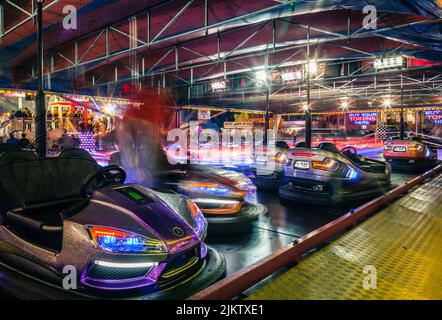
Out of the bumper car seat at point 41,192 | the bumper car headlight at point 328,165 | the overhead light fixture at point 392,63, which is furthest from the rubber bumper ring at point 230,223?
the overhead light fixture at point 392,63

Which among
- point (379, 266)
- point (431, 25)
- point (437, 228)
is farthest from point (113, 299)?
point (431, 25)

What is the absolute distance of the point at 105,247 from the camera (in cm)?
185

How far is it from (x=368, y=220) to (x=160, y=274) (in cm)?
281

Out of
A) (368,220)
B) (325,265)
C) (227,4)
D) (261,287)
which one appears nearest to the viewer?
(261,287)

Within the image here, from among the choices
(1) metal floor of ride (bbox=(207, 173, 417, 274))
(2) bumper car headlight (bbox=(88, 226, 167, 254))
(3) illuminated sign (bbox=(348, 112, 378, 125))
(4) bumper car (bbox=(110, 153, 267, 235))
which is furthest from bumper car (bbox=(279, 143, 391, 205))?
(3) illuminated sign (bbox=(348, 112, 378, 125))

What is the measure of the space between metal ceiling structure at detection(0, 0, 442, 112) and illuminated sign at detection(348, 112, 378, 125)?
13.2 m

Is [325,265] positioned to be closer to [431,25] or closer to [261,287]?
[261,287]

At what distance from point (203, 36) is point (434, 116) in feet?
80.1

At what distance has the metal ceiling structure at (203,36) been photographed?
21.3ft

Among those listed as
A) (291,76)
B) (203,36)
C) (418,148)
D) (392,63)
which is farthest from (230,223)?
(291,76)

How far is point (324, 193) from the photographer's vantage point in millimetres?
4758

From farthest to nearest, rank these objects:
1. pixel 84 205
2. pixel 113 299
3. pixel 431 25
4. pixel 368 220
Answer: pixel 431 25, pixel 368 220, pixel 84 205, pixel 113 299

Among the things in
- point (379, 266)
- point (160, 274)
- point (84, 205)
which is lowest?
point (379, 266)

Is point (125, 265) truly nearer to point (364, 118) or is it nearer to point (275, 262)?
point (275, 262)
